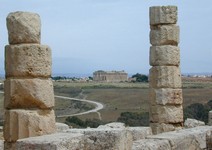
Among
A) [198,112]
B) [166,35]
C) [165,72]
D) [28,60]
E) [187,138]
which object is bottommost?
[198,112]

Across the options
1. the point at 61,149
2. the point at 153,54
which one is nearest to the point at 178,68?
the point at 153,54

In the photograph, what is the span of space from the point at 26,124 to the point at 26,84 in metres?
0.66

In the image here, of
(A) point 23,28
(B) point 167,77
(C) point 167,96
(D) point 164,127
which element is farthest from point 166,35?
(A) point 23,28

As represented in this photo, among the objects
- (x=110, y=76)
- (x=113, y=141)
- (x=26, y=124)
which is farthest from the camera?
(x=110, y=76)

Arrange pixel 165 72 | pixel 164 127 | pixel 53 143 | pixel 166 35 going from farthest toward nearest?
pixel 166 35 < pixel 165 72 < pixel 164 127 < pixel 53 143

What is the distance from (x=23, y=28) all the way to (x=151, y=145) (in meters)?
2.92

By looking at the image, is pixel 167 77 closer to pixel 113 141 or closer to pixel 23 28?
pixel 23 28

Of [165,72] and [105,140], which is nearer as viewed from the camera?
[105,140]

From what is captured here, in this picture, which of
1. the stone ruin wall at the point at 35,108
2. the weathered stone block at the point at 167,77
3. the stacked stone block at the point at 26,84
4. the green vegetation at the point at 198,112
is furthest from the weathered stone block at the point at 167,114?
the green vegetation at the point at 198,112

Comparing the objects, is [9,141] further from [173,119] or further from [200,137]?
[173,119]

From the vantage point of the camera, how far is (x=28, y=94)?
9.68 meters

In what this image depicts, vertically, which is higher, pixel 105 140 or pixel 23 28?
pixel 23 28

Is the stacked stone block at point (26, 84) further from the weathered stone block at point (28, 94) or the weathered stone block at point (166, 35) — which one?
the weathered stone block at point (166, 35)

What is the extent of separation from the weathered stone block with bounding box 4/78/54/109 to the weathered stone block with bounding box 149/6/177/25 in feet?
23.5
